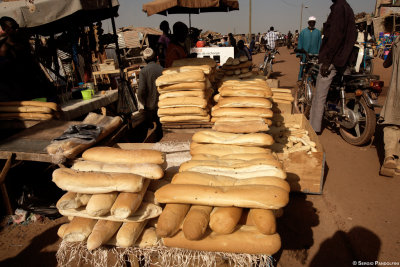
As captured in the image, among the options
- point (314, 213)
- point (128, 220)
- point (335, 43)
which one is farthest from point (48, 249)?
point (335, 43)

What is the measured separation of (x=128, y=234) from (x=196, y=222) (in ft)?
1.91

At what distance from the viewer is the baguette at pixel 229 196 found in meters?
1.60

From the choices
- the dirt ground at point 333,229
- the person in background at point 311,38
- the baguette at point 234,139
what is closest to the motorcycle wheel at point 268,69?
the person in background at point 311,38

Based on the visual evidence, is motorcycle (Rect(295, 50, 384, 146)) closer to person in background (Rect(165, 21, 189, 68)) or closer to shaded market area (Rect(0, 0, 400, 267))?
shaded market area (Rect(0, 0, 400, 267))

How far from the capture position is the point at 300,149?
11.8 feet

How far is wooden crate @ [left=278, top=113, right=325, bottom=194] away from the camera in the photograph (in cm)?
335

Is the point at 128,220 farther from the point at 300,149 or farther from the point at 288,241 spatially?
the point at 300,149

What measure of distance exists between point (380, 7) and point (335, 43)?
21.6m

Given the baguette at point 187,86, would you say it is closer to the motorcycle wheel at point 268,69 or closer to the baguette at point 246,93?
the baguette at point 246,93

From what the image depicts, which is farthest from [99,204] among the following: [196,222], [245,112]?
[245,112]

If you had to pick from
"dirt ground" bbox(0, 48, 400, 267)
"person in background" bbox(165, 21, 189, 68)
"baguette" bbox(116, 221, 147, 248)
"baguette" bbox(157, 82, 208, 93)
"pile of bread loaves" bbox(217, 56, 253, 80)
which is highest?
"person in background" bbox(165, 21, 189, 68)

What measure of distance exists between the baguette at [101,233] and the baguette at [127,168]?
430 millimetres

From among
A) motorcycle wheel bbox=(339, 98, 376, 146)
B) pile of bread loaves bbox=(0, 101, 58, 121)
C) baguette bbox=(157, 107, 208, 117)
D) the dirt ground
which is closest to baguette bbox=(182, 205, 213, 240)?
the dirt ground

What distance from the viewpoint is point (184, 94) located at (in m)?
3.75
